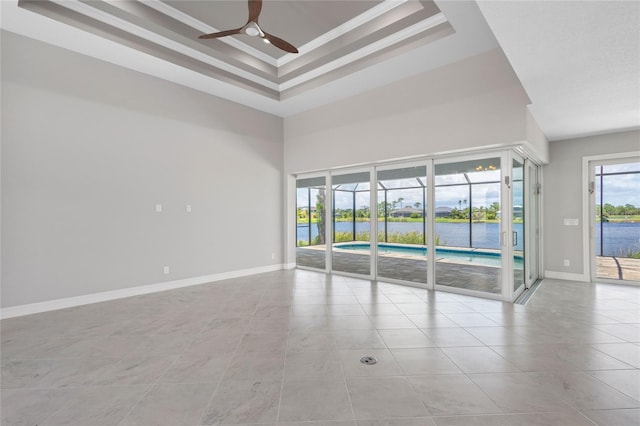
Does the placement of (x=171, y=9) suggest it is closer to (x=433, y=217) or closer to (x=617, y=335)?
(x=433, y=217)

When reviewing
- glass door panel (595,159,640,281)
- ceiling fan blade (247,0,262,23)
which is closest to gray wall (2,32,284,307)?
ceiling fan blade (247,0,262,23)

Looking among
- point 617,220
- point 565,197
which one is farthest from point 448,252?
point 617,220

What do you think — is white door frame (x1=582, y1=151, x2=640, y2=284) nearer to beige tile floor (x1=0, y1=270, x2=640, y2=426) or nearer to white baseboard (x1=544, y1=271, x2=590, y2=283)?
white baseboard (x1=544, y1=271, x2=590, y2=283)

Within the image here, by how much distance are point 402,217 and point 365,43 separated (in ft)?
10.2

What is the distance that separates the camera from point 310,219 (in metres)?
7.18

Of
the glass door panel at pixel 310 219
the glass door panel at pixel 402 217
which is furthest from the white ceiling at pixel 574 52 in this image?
the glass door panel at pixel 310 219

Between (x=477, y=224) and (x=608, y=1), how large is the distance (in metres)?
3.31

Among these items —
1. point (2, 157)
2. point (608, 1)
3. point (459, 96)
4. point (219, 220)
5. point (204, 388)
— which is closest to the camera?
point (608, 1)

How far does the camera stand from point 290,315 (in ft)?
12.5

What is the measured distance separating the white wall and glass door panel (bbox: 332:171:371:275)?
0.51 m

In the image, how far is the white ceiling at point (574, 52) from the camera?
2.16m

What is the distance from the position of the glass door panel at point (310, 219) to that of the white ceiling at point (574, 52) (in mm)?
4331

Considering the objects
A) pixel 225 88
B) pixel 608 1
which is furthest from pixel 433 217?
pixel 225 88

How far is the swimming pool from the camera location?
16.1 feet
